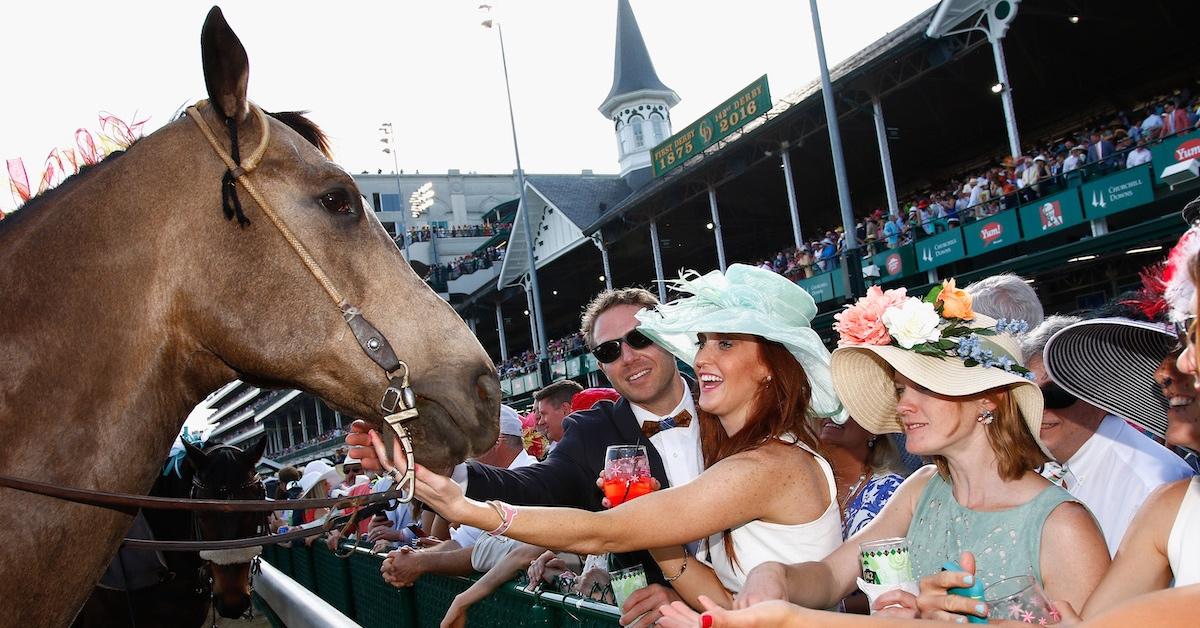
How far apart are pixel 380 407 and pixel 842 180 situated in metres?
14.2

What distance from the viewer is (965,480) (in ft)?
8.30

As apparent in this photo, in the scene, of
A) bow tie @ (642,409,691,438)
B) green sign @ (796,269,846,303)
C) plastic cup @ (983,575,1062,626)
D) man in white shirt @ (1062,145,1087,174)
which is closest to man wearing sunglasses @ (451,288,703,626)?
bow tie @ (642,409,691,438)

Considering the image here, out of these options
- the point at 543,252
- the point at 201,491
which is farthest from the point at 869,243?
the point at 543,252

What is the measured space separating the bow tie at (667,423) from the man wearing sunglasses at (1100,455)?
1410 mm

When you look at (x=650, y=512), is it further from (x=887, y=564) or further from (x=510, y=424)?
(x=510, y=424)

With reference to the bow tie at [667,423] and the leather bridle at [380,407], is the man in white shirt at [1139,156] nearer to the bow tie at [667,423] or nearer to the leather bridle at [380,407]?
the bow tie at [667,423]

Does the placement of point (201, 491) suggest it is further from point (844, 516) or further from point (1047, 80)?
point (1047, 80)

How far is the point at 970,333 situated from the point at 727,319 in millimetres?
741

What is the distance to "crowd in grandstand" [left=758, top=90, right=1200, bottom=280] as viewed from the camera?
13.8 metres

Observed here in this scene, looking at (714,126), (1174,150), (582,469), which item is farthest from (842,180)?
(582,469)

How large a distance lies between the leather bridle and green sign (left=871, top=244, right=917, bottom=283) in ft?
54.8

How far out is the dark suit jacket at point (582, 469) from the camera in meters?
3.24

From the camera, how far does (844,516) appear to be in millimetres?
3391

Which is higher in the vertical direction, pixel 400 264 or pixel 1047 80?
pixel 1047 80
